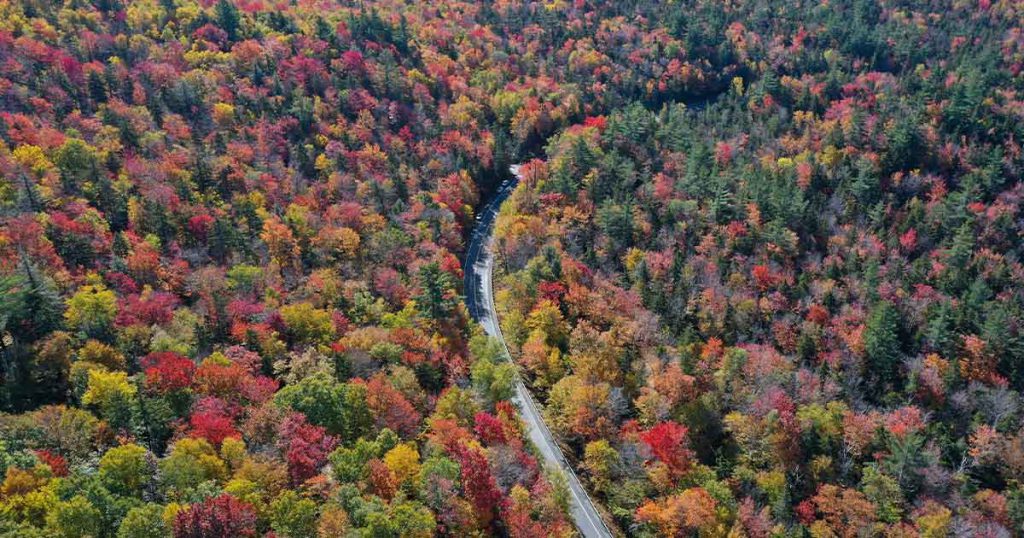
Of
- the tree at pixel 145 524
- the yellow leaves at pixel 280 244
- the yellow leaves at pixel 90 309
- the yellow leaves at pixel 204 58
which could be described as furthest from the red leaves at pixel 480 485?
the yellow leaves at pixel 204 58

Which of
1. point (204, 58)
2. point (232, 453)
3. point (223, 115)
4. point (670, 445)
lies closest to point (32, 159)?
point (223, 115)

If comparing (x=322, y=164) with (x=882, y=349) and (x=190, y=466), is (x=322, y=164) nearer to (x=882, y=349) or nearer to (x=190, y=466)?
(x=190, y=466)

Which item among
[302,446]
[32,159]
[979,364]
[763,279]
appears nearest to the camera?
[302,446]

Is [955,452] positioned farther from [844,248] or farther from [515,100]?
[515,100]

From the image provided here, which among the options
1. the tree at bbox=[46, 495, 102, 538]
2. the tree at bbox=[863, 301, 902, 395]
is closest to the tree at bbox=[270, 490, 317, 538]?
the tree at bbox=[46, 495, 102, 538]

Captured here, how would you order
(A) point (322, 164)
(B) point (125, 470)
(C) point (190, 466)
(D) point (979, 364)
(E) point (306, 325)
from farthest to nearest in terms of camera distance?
(A) point (322, 164)
(D) point (979, 364)
(E) point (306, 325)
(C) point (190, 466)
(B) point (125, 470)

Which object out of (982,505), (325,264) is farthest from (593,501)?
(325,264)

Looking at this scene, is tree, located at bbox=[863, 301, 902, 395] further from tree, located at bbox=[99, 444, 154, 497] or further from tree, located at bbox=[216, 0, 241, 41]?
tree, located at bbox=[216, 0, 241, 41]
